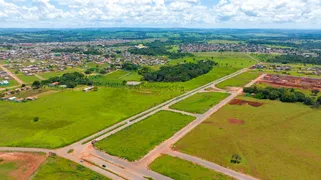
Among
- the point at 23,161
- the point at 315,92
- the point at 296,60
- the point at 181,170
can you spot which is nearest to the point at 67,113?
the point at 23,161

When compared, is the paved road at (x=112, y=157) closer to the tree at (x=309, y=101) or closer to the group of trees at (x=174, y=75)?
the tree at (x=309, y=101)

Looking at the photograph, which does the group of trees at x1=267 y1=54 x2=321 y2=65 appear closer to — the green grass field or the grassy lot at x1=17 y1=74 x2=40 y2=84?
the grassy lot at x1=17 y1=74 x2=40 y2=84

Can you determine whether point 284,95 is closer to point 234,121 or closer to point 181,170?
point 234,121

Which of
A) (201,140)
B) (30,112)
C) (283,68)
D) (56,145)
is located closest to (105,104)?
(30,112)

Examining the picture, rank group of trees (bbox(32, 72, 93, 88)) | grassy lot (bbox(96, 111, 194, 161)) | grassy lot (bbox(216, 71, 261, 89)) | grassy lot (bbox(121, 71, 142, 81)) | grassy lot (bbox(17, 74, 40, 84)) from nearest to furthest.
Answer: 1. grassy lot (bbox(96, 111, 194, 161))
2. group of trees (bbox(32, 72, 93, 88))
3. grassy lot (bbox(216, 71, 261, 89))
4. grassy lot (bbox(17, 74, 40, 84))
5. grassy lot (bbox(121, 71, 142, 81))

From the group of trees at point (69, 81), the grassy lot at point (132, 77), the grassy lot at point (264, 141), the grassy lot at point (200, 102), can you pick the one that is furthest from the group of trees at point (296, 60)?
the group of trees at point (69, 81)

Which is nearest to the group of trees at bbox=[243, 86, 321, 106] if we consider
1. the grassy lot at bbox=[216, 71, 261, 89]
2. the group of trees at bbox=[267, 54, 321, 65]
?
the grassy lot at bbox=[216, 71, 261, 89]
